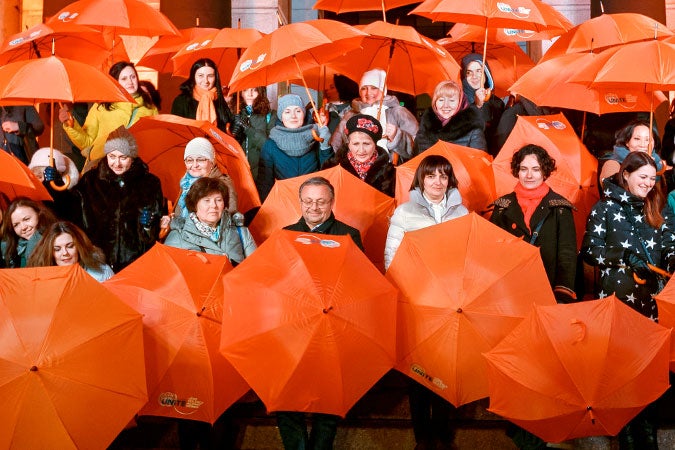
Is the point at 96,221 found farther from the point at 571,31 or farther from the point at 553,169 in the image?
the point at 571,31

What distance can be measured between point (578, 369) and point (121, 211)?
4.21 metres

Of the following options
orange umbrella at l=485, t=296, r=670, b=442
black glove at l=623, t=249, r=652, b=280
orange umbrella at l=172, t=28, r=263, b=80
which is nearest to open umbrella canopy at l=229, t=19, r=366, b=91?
orange umbrella at l=172, t=28, r=263, b=80

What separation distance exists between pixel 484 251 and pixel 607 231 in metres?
1.38

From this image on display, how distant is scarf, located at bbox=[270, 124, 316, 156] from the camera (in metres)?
10.6

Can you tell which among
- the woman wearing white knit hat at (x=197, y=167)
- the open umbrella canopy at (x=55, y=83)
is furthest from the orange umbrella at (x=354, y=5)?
the woman wearing white knit hat at (x=197, y=167)

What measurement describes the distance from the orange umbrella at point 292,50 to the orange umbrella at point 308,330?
2936 millimetres

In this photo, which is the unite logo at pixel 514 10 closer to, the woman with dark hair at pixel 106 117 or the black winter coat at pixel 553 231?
the black winter coat at pixel 553 231

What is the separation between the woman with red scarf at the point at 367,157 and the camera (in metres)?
9.91

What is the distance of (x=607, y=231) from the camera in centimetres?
867

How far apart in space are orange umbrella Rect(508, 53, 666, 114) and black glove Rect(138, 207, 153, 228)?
3.31m

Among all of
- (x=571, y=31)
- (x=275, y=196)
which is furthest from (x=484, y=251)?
(x=571, y=31)

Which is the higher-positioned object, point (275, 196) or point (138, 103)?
point (138, 103)

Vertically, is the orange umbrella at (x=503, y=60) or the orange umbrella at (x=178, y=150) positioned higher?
the orange umbrella at (x=503, y=60)

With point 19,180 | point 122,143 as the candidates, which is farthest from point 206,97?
point 19,180
